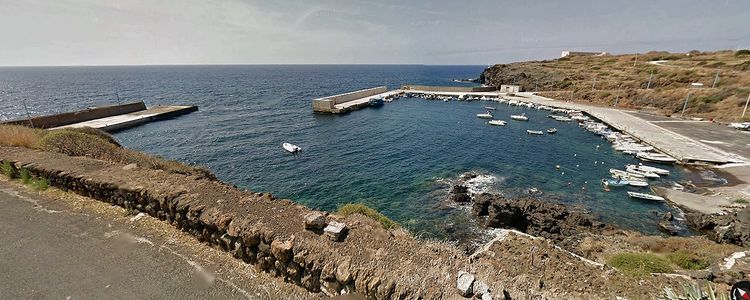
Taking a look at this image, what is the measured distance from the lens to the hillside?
2036 inches

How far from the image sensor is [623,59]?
11338 centimetres

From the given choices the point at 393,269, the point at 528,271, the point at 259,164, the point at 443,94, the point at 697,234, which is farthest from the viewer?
the point at 443,94

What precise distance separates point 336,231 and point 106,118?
65772 mm

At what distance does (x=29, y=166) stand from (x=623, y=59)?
155 meters

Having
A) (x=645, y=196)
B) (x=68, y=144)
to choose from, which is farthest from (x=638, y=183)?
(x=68, y=144)

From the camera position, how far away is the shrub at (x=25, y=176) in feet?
38.2

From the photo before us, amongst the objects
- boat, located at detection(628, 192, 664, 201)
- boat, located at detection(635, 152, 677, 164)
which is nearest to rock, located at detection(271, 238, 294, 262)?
boat, located at detection(628, 192, 664, 201)

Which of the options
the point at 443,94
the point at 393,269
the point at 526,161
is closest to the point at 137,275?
the point at 393,269

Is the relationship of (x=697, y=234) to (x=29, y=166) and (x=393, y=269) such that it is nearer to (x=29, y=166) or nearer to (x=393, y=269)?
(x=393, y=269)

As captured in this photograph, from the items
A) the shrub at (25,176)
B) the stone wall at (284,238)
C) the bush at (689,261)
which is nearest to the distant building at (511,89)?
the bush at (689,261)

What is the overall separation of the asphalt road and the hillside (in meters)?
71.7

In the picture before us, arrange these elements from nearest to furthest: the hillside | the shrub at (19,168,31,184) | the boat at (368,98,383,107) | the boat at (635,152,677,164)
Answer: the shrub at (19,168,31,184)
the boat at (635,152,677,164)
the hillside
the boat at (368,98,383,107)

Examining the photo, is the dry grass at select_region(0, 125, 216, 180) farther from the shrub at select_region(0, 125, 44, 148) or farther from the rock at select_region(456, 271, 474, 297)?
the rock at select_region(456, 271, 474, 297)

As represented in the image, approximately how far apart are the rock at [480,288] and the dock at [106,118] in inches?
2303
